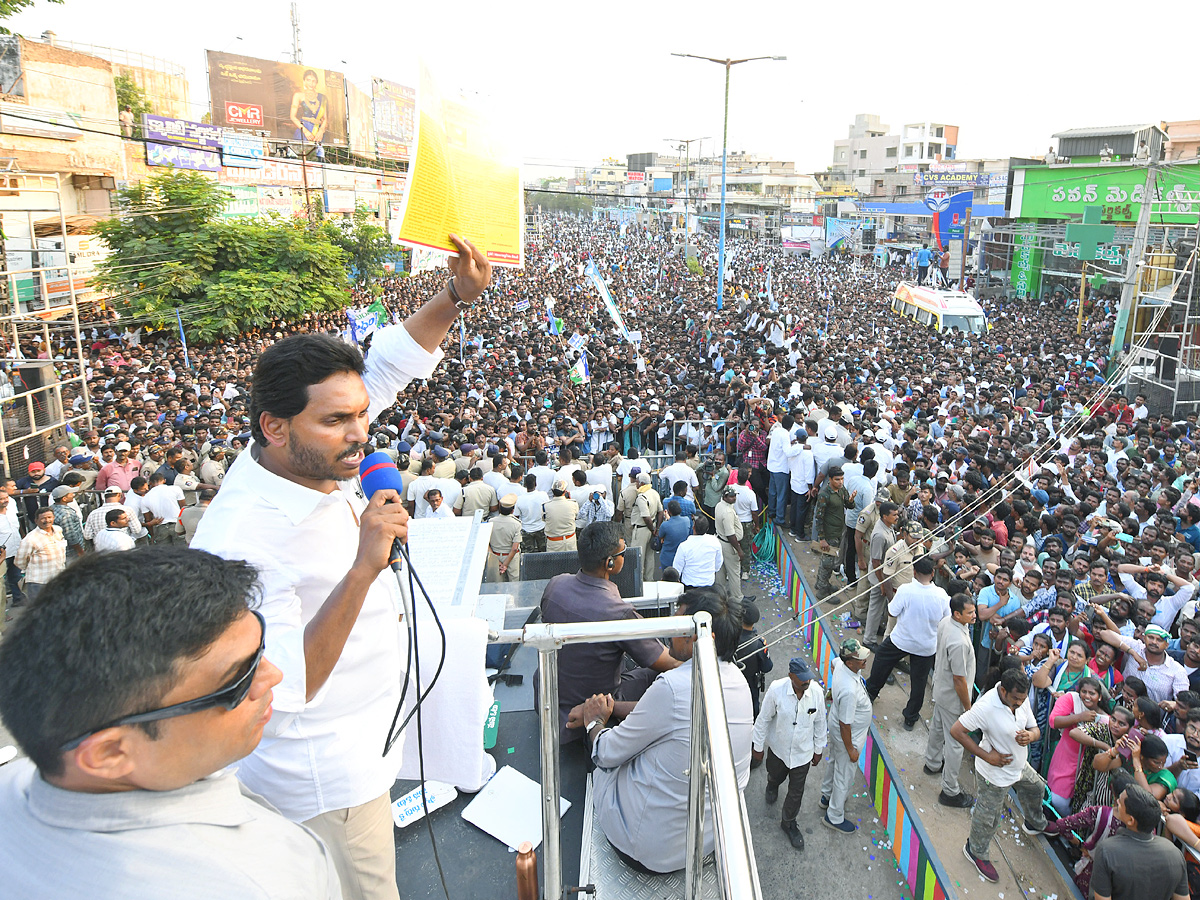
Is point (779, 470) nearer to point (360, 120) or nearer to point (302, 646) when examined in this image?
point (302, 646)

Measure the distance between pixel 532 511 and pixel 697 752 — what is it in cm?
577

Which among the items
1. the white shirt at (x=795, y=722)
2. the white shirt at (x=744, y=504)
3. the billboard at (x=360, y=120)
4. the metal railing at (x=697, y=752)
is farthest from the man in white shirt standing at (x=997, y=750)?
the billboard at (x=360, y=120)

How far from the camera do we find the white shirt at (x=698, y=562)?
6266 mm

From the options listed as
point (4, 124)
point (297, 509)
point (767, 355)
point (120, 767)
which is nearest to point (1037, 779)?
point (297, 509)

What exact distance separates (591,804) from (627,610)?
83 centimetres

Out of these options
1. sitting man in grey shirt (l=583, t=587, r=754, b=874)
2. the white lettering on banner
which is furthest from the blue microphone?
the white lettering on banner

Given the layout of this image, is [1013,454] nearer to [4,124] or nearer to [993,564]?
[993,564]

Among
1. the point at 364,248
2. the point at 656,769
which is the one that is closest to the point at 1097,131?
the point at 364,248

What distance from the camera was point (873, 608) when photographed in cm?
681

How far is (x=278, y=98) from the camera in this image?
140ft

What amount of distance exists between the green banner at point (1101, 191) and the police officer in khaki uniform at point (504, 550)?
77.0 feet

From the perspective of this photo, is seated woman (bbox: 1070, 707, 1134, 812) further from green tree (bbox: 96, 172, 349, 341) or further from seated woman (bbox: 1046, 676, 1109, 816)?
green tree (bbox: 96, 172, 349, 341)

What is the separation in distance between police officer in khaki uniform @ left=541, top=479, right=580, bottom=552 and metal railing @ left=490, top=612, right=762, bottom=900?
5097mm

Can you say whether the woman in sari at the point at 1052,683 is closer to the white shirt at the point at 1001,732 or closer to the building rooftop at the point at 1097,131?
the white shirt at the point at 1001,732
